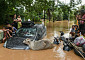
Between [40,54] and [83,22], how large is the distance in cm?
358

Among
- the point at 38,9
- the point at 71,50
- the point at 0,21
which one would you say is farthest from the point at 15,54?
the point at 0,21

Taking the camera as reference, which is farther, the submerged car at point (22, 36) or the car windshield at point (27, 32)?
the car windshield at point (27, 32)

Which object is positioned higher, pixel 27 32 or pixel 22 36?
pixel 27 32

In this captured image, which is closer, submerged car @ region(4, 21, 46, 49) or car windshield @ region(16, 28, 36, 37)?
submerged car @ region(4, 21, 46, 49)

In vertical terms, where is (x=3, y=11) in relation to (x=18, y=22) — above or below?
above

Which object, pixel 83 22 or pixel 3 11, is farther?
pixel 3 11

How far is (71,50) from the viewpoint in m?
6.38

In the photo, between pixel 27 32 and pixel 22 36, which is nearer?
pixel 22 36

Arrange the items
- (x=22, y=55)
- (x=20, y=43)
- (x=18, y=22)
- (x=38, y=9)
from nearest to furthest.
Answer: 1. (x=22, y=55)
2. (x=20, y=43)
3. (x=18, y=22)
4. (x=38, y=9)

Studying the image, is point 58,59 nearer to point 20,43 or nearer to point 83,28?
point 20,43

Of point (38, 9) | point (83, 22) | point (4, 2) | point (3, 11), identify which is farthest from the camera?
point (38, 9)

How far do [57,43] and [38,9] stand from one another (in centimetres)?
894

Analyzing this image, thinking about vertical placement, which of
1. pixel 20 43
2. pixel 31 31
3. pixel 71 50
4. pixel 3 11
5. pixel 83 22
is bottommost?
pixel 71 50

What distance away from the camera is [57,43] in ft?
25.1
